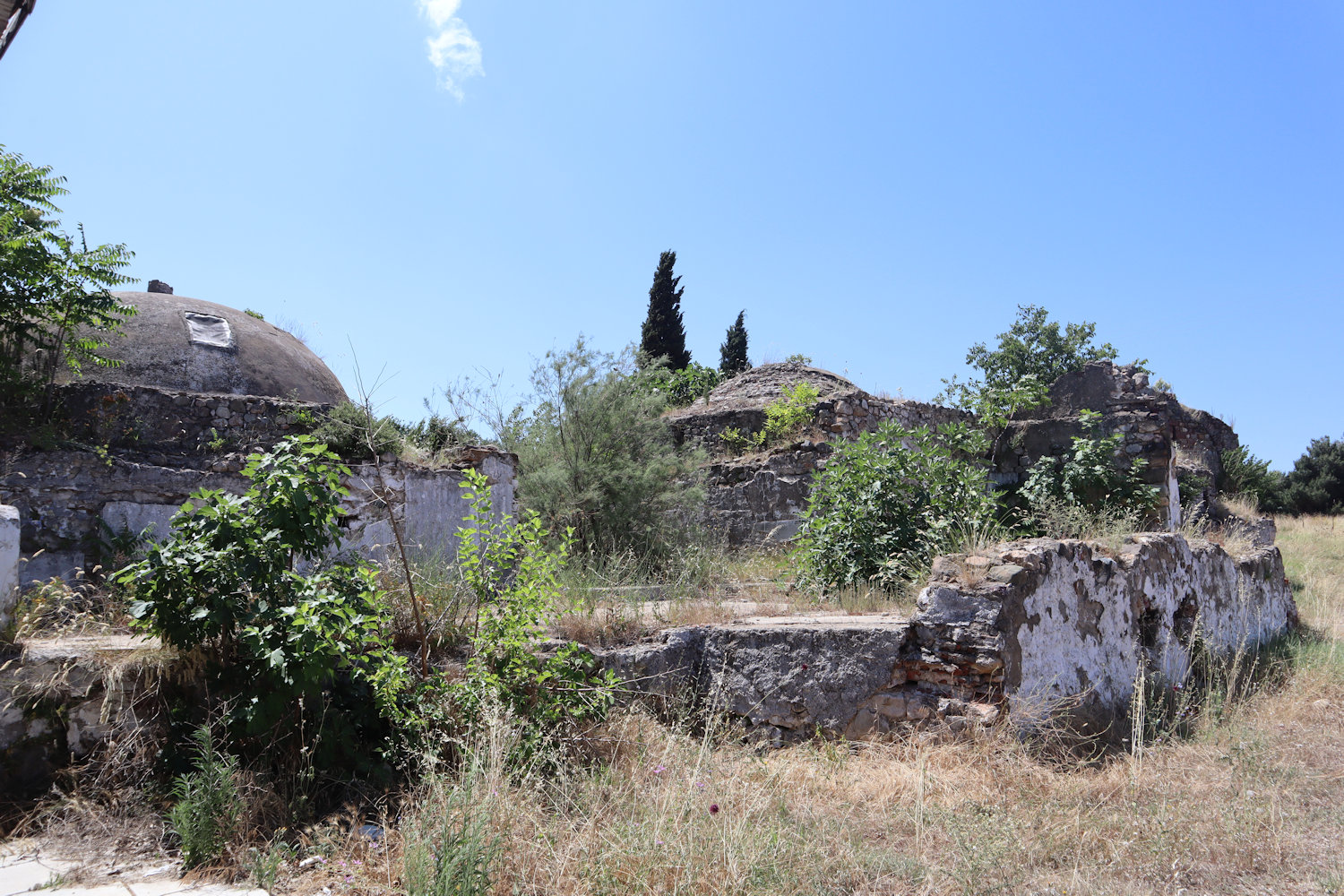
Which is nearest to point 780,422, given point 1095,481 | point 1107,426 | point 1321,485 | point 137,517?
point 1095,481

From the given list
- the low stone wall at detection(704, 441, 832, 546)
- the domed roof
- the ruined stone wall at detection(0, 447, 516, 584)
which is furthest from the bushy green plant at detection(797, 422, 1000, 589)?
the domed roof

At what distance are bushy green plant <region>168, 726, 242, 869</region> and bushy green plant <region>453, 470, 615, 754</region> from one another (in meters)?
1.11

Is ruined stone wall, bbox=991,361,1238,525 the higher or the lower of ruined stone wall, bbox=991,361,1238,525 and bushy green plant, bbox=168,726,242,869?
the higher

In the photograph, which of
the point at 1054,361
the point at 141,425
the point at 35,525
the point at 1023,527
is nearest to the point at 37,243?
the point at 141,425

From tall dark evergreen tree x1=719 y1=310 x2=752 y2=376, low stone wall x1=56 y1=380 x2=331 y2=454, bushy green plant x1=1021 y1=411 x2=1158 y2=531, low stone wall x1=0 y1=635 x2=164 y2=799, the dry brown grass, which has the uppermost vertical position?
tall dark evergreen tree x1=719 y1=310 x2=752 y2=376

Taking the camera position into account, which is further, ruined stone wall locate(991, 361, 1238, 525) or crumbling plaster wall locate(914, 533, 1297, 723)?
ruined stone wall locate(991, 361, 1238, 525)

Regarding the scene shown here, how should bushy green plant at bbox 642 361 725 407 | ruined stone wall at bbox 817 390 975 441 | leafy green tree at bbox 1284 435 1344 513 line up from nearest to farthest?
ruined stone wall at bbox 817 390 975 441
bushy green plant at bbox 642 361 725 407
leafy green tree at bbox 1284 435 1344 513

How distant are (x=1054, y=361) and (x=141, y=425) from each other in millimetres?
24426

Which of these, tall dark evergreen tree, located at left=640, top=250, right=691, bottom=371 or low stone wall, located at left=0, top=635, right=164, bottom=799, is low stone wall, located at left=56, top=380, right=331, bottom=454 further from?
tall dark evergreen tree, located at left=640, top=250, right=691, bottom=371

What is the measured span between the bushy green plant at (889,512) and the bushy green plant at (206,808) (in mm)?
4643

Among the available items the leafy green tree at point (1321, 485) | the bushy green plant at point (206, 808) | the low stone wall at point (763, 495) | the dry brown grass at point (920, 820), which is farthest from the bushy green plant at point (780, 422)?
the leafy green tree at point (1321, 485)

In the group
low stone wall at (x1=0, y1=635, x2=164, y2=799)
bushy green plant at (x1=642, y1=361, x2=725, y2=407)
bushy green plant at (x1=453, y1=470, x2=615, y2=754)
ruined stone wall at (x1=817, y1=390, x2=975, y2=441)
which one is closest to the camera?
low stone wall at (x1=0, y1=635, x2=164, y2=799)

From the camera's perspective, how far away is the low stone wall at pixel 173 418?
752 cm

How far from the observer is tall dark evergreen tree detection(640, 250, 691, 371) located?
25.0m
